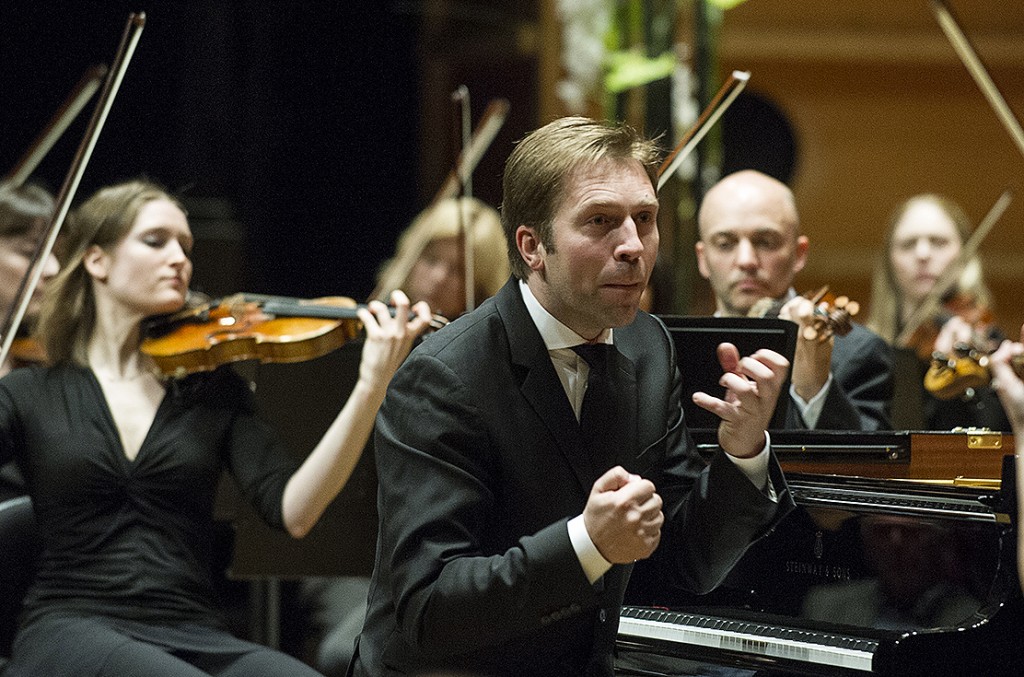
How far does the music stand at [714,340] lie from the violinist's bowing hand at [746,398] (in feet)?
1.97

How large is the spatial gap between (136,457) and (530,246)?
1.16 meters

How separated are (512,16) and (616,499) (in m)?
5.23

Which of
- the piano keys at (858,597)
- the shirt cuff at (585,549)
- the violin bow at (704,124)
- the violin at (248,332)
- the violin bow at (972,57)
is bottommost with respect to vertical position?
the piano keys at (858,597)

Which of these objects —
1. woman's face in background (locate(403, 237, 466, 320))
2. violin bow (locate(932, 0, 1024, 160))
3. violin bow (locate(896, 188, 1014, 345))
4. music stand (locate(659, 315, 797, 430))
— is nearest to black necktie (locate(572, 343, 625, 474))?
music stand (locate(659, 315, 797, 430))

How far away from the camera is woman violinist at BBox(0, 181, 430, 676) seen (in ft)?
8.89

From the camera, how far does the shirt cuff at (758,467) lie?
6.63ft

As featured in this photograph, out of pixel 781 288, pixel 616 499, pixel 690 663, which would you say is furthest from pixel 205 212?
pixel 616 499

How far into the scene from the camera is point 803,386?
298 cm

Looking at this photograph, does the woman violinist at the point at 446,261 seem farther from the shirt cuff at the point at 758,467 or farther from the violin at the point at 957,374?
the shirt cuff at the point at 758,467

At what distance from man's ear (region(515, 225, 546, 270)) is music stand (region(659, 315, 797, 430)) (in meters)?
0.64

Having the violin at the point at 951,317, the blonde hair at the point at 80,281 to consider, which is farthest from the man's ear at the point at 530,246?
the violin at the point at 951,317

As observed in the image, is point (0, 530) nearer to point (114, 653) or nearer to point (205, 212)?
point (114, 653)

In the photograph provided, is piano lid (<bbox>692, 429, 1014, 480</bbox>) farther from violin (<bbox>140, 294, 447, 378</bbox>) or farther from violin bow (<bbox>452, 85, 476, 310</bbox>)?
violin bow (<bbox>452, 85, 476, 310</bbox>)

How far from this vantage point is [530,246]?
6.72 ft
